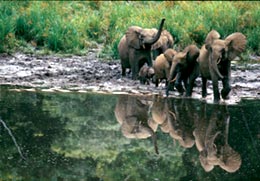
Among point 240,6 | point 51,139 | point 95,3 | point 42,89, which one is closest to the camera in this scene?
point 51,139

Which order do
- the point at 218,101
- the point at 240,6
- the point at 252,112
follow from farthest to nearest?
1. the point at 240,6
2. the point at 218,101
3. the point at 252,112

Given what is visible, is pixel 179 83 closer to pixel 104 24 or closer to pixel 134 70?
pixel 134 70

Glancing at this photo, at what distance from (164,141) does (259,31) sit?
30.5 feet

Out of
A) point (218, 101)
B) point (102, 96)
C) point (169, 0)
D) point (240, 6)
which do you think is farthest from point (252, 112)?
point (169, 0)

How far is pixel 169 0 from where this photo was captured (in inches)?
1005

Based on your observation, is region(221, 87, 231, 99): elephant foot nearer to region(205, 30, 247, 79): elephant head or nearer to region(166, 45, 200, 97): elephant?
region(205, 30, 247, 79): elephant head

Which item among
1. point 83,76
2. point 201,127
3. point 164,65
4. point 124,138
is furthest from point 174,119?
point 83,76

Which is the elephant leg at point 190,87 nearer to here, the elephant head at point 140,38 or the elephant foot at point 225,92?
the elephant foot at point 225,92

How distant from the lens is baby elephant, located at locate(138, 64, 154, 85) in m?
16.2

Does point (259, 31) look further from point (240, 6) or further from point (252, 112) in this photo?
point (252, 112)

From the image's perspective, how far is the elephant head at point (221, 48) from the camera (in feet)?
44.4

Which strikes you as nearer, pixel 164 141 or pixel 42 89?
pixel 164 141

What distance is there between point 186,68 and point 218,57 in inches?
51.5

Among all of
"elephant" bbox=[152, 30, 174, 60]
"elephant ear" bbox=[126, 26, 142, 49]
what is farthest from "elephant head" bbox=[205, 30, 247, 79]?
"elephant" bbox=[152, 30, 174, 60]
